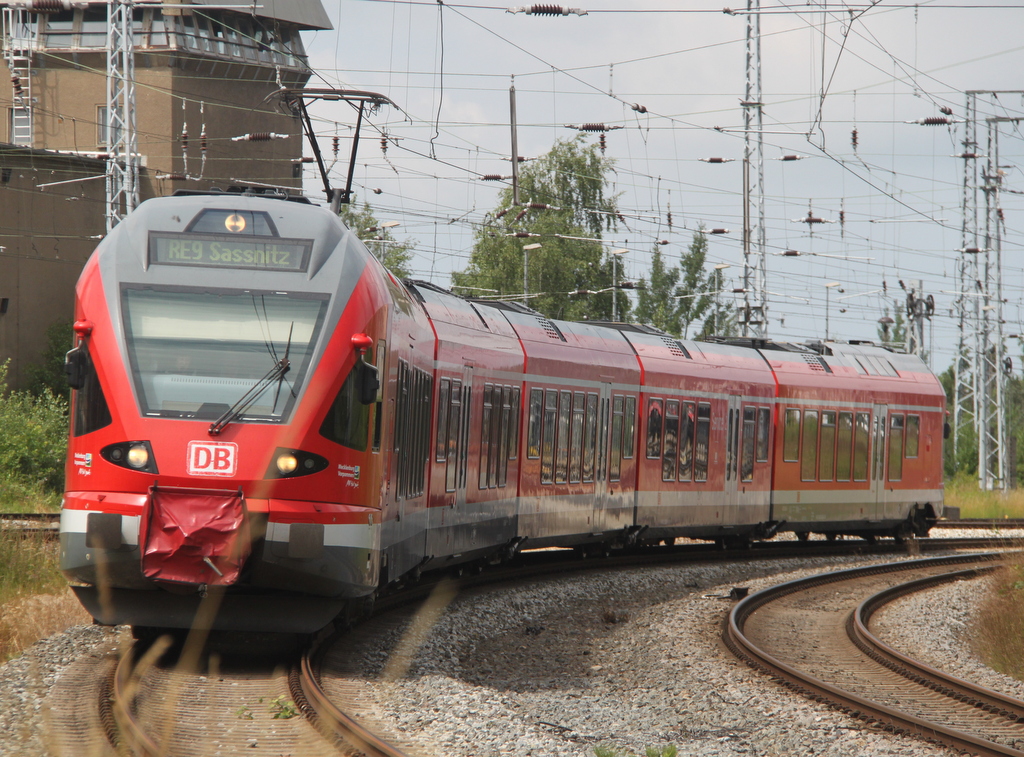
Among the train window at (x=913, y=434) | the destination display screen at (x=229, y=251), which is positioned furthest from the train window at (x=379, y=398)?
the train window at (x=913, y=434)

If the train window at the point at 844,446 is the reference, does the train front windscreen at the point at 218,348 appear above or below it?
above

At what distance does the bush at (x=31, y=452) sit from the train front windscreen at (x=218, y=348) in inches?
715

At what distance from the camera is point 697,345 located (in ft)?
73.0

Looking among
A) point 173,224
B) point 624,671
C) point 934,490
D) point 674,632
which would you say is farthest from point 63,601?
point 934,490

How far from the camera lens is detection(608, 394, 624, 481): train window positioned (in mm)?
19513

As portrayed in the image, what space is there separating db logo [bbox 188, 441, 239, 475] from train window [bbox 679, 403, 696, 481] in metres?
12.8

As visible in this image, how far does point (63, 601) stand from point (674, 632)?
5.85m

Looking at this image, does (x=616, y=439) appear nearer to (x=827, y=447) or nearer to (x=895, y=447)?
(x=827, y=447)

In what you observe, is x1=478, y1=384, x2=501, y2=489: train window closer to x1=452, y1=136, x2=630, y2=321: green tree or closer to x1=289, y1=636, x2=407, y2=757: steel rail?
x1=289, y1=636, x2=407, y2=757: steel rail

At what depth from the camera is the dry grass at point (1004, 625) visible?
13.7 metres

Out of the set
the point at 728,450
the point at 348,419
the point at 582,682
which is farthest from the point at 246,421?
the point at 728,450

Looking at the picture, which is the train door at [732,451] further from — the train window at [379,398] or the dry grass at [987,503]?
the dry grass at [987,503]

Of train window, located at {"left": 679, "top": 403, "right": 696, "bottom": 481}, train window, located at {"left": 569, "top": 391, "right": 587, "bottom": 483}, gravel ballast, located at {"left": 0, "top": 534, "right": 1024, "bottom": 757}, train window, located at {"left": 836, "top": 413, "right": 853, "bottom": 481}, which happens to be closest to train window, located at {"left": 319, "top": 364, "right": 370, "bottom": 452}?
gravel ballast, located at {"left": 0, "top": 534, "right": 1024, "bottom": 757}

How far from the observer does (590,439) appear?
18.9m
